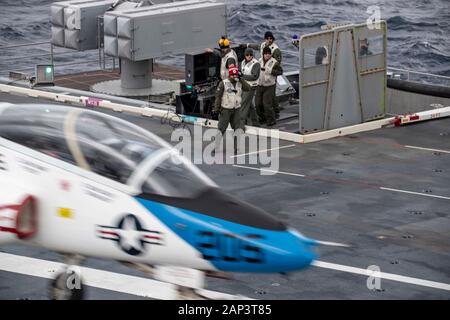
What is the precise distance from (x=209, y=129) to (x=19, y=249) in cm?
920

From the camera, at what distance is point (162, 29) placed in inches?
1217

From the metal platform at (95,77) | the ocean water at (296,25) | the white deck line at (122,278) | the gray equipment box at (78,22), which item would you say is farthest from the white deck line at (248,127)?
the ocean water at (296,25)

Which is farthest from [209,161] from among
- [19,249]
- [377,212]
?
[19,249]

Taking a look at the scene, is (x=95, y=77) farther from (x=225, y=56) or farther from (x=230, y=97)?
(x=230, y=97)

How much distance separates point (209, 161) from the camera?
2517cm

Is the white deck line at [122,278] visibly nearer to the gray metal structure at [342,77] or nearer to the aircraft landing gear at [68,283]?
the aircraft landing gear at [68,283]

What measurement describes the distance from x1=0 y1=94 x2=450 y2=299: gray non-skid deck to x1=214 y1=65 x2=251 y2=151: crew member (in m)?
1.40

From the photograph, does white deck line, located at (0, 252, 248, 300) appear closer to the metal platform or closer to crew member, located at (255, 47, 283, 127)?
crew member, located at (255, 47, 283, 127)

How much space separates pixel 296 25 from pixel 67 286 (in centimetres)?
4996

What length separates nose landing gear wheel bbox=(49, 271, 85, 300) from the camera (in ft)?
52.4

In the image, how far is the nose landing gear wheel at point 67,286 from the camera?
16.0m

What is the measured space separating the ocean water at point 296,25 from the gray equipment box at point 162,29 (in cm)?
1972

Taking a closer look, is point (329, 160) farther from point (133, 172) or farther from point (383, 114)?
point (133, 172)

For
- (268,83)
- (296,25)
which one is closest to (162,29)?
(268,83)
